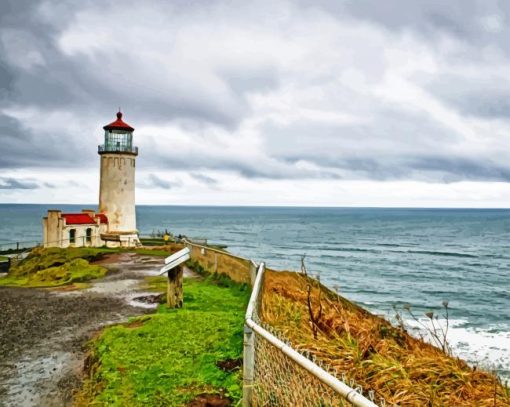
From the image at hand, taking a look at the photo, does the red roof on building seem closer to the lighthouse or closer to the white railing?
the lighthouse

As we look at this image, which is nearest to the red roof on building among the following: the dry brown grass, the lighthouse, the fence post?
the lighthouse

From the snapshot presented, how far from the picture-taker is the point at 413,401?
Result: 3951 millimetres

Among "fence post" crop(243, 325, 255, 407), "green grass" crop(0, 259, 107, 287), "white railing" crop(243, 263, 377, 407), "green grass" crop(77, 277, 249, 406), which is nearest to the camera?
"white railing" crop(243, 263, 377, 407)

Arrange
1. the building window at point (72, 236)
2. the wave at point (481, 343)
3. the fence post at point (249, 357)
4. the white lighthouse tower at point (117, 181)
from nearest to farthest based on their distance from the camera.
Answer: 1. the fence post at point (249, 357)
2. the wave at point (481, 343)
3. the building window at point (72, 236)
4. the white lighthouse tower at point (117, 181)

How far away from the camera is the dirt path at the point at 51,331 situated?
22.2 feet

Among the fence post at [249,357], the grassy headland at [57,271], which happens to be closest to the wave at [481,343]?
the fence post at [249,357]

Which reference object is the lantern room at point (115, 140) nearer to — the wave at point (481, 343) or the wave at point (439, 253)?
the wave at point (481, 343)

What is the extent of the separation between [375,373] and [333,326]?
2382mm

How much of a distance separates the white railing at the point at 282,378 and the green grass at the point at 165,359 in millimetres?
1329

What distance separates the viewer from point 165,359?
723cm

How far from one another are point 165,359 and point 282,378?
3.65 m

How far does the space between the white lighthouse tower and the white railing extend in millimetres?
29444

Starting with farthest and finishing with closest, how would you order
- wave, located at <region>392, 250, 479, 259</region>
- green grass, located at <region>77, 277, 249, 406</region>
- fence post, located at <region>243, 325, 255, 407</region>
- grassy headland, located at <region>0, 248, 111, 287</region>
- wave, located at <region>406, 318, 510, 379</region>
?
1. wave, located at <region>392, 250, 479, 259</region>
2. grassy headland, located at <region>0, 248, 111, 287</region>
3. wave, located at <region>406, 318, 510, 379</region>
4. green grass, located at <region>77, 277, 249, 406</region>
5. fence post, located at <region>243, 325, 255, 407</region>

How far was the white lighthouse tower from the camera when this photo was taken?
32.7 metres
